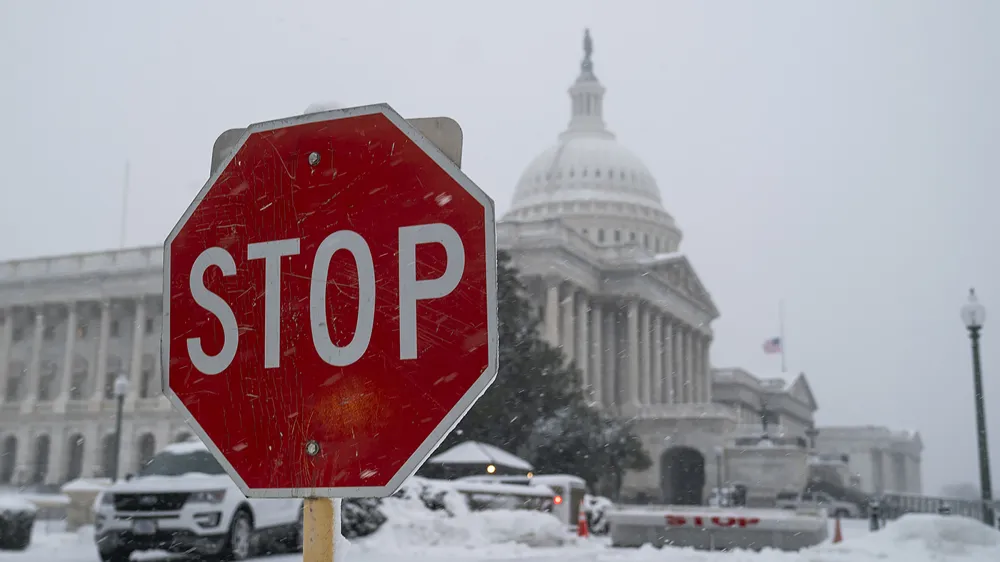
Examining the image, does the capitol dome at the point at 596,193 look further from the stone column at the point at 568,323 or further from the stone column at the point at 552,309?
the stone column at the point at 552,309

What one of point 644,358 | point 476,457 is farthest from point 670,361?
point 476,457

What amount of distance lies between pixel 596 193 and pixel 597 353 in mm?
38907

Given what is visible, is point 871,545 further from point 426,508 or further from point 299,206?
point 299,206

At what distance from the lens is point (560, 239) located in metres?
74.1

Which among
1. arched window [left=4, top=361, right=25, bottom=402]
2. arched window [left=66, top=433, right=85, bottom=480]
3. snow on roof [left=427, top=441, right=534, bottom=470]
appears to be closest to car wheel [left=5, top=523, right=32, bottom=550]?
snow on roof [left=427, top=441, right=534, bottom=470]

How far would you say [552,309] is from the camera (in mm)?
73125

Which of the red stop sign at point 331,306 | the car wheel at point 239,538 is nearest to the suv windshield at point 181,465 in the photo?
the car wheel at point 239,538

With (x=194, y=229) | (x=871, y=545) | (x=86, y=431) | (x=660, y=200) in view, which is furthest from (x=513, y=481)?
(x=660, y=200)

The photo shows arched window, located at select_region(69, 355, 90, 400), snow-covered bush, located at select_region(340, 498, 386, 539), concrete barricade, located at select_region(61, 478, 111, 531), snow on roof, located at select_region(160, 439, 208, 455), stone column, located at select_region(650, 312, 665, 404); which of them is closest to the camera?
snow-covered bush, located at select_region(340, 498, 386, 539)

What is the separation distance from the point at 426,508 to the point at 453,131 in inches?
635

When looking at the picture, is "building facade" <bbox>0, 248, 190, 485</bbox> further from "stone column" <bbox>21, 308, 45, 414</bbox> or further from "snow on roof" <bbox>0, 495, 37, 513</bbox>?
"snow on roof" <bbox>0, 495, 37, 513</bbox>

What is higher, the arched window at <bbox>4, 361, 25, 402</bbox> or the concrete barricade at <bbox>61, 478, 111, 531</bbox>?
the arched window at <bbox>4, 361, 25, 402</bbox>

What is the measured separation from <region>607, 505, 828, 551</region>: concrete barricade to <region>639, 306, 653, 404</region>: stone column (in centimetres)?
6095

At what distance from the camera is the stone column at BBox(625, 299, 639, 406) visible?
268ft
